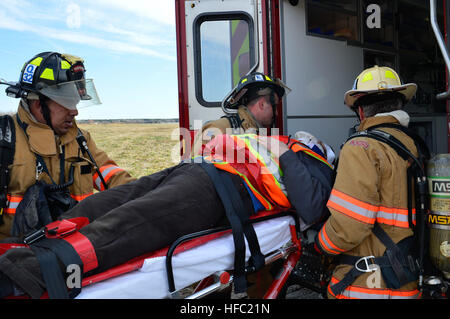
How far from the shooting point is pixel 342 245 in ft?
5.82

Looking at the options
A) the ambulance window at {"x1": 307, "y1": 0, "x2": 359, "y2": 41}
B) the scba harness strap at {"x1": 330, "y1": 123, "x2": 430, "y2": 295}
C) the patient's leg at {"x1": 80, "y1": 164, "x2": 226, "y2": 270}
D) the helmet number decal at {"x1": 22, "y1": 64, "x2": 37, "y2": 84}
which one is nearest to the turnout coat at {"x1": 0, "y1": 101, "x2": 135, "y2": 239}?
the helmet number decal at {"x1": 22, "y1": 64, "x2": 37, "y2": 84}

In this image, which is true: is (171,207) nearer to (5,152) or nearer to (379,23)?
(5,152)

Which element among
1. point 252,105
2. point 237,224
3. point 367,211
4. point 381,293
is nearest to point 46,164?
point 237,224

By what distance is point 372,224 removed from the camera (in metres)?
1.73

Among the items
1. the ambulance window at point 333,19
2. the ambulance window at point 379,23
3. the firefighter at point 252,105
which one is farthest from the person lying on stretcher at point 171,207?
the ambulance window at point 379,23

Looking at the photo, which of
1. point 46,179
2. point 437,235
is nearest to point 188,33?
point 46,179

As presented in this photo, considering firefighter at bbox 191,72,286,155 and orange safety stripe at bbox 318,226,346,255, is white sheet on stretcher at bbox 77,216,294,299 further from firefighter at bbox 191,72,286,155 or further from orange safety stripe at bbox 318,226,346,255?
firefighter at bbox 191,72,286,155

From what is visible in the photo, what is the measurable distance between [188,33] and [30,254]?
277cm

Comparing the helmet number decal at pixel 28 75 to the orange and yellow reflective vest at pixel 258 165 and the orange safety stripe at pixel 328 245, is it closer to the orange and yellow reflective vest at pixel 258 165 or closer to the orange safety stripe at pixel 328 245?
the orange and yellow reflective vest at pixel 258 165

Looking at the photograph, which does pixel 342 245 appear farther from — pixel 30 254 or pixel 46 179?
pixel 46 179

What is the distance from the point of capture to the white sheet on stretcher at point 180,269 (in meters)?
1.52

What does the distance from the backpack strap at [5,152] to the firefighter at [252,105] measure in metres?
1.63

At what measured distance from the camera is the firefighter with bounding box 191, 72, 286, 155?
3.17 m

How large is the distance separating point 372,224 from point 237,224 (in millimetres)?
684
